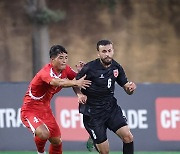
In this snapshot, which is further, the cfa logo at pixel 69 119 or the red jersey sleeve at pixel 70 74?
Answer: the cfa logo at pixel 69 119

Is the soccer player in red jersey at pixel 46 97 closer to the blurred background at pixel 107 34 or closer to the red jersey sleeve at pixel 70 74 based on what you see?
the red jersey sleeve at pixel 70 74

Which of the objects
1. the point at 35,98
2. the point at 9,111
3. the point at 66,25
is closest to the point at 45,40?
the point at 66,25

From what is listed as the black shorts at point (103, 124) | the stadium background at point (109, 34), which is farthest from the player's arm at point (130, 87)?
the stadium background at point (109, 34)

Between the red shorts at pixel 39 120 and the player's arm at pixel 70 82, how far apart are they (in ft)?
3.02

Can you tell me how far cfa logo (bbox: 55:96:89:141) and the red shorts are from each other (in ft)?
11.8

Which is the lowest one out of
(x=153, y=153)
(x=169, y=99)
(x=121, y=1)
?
(x=153, y=153)

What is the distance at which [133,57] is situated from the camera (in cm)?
3045

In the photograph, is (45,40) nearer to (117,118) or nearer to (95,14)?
(95,14)

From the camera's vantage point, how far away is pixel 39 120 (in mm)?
12836

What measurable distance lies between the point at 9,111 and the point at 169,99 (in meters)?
3.45

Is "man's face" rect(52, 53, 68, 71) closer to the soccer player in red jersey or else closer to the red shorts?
the soccer player in red jersey

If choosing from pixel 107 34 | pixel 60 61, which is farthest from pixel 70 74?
pixel 107 34

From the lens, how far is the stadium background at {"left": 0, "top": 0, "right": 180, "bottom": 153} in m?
29.7

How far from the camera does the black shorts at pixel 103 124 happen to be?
491 inches
